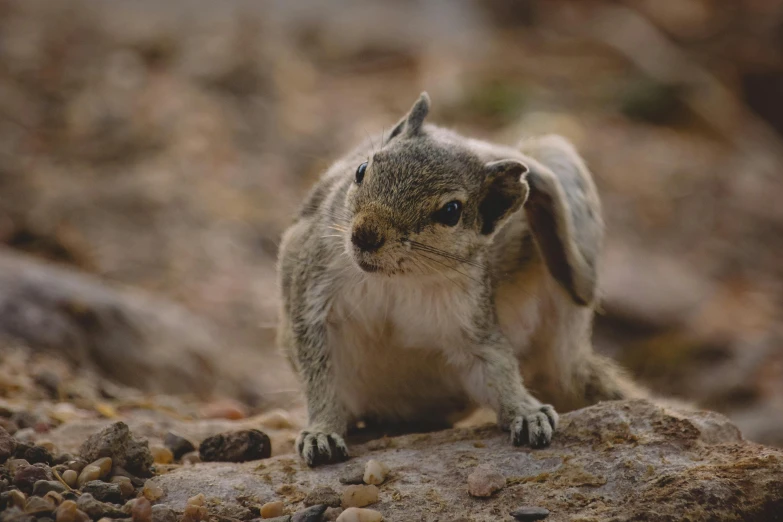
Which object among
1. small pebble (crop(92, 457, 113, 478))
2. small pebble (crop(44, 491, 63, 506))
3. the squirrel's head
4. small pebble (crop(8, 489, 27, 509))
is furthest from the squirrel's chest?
small pebble (crop(8, 489, 27, 509))

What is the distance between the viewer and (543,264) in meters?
4.86

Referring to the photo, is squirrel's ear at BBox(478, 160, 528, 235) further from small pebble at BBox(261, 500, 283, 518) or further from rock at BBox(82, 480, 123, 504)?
rock at BBox(82, 480, 123, 504)

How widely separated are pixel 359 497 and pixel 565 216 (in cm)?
185

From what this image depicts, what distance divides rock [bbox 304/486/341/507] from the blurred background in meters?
1.55

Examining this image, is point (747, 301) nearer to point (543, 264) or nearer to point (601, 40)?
point (543, 264)

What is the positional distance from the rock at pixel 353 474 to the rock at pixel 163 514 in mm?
748

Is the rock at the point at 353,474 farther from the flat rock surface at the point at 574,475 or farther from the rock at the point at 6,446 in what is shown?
the rock at the point at 6,446

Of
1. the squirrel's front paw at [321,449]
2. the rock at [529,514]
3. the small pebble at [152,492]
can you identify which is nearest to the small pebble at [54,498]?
the small pebble at [152,492]

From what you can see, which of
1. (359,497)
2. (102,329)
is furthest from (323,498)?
(102,329)

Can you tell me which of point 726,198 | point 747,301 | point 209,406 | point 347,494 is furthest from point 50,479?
point 726,198

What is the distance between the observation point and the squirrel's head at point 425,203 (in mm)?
3893

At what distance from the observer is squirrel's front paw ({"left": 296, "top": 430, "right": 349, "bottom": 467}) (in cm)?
400

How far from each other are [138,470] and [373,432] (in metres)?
1.43

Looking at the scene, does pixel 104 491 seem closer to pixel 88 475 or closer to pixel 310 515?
pixel 88 475
